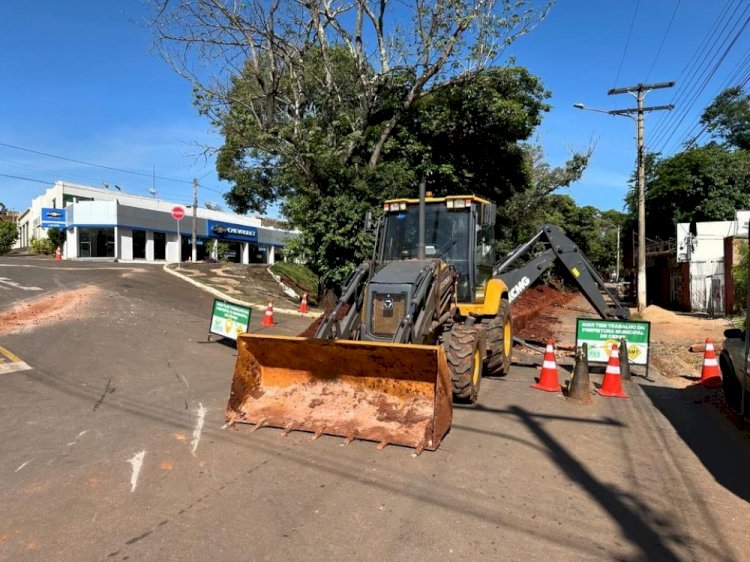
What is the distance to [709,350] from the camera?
973cm

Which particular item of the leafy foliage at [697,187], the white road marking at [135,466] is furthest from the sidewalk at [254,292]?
the leafy foliage at [697,187]

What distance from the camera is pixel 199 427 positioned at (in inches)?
249

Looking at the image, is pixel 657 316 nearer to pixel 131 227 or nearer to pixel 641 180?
pixel 641 180

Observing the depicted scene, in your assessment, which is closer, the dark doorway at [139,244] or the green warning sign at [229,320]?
the green warning sign at [229,320]

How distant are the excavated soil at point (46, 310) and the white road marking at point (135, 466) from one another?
7682mm

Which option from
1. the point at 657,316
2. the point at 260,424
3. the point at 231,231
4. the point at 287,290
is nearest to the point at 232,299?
the point at 287,290

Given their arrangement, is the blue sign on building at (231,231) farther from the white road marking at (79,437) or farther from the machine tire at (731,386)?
the machine tire at (731,386)

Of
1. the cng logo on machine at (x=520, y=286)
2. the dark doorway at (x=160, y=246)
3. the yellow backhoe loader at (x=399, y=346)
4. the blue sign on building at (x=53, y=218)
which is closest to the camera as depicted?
the yellow backhoe loader at (x=399, y=346)

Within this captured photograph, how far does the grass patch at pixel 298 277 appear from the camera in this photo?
84.2ft

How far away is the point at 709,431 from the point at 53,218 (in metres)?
44.3

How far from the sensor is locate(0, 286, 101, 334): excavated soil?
11.9 meters

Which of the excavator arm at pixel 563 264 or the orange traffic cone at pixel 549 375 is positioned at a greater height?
the excavator arm at pixel 563 264

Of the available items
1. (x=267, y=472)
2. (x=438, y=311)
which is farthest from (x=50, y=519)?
(x=438, y=311)

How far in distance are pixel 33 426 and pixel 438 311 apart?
5.09 meters
